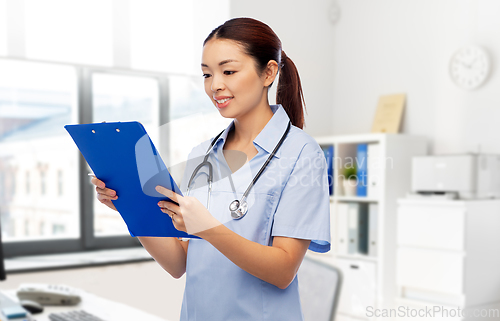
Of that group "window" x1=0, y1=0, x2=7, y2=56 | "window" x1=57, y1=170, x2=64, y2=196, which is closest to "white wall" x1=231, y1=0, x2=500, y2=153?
"window" x1=0, y1=0, x2=7, y2=56

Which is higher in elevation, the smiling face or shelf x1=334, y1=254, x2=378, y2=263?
the smiling face

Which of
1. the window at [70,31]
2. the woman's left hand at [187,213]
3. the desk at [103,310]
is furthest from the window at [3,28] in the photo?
the woman's left hand at [187,213]

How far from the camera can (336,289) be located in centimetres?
112

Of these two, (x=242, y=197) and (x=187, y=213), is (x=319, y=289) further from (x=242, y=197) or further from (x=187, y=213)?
(x=187, y=213)

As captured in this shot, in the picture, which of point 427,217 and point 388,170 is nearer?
point 427,217

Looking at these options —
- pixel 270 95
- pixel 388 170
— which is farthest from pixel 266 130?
pixel 388 170

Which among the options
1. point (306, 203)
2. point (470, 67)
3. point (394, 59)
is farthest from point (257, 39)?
point (394, 59)

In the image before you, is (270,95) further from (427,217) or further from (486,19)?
(486,19)

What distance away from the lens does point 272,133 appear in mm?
838

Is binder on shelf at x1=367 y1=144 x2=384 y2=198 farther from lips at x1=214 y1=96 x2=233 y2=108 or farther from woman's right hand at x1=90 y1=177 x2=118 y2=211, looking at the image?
woman's right hand at x1=90 y1=177 x2=118 y2=211

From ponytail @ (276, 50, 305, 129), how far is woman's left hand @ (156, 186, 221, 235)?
1.18 ft

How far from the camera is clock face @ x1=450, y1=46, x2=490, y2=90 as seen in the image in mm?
2971

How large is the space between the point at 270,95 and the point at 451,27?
9.11 feet

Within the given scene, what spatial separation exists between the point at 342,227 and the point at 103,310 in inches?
78.3
